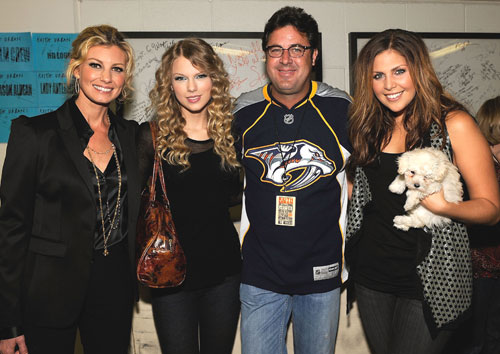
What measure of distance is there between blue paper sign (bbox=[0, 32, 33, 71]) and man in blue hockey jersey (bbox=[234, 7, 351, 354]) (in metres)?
1.84

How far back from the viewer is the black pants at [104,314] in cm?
184

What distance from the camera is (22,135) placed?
5.66ft

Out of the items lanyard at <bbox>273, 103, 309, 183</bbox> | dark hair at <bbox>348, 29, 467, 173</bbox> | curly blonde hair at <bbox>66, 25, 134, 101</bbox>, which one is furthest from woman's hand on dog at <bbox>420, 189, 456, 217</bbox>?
curly blonde hair at <bbox>66, 25, 134, 101</bbox>

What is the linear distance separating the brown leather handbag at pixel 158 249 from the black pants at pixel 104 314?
0.32 ft

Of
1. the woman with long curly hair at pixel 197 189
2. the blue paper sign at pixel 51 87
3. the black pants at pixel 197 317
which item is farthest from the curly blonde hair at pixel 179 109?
the blue paper sign at pixel 51 87

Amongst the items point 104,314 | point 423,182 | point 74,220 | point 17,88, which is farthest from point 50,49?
point 423,182

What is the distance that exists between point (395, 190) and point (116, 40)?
152cm

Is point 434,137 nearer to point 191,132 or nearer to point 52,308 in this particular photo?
point 191,132

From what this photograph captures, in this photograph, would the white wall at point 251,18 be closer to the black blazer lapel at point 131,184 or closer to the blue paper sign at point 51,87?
the blue paper sign at point 51,87

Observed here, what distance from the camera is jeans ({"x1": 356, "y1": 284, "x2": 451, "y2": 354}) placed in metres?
1.82

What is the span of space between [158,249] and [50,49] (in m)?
1.97

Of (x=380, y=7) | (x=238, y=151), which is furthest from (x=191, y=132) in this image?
(x=380, y=7)

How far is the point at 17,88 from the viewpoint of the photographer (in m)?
3.05
